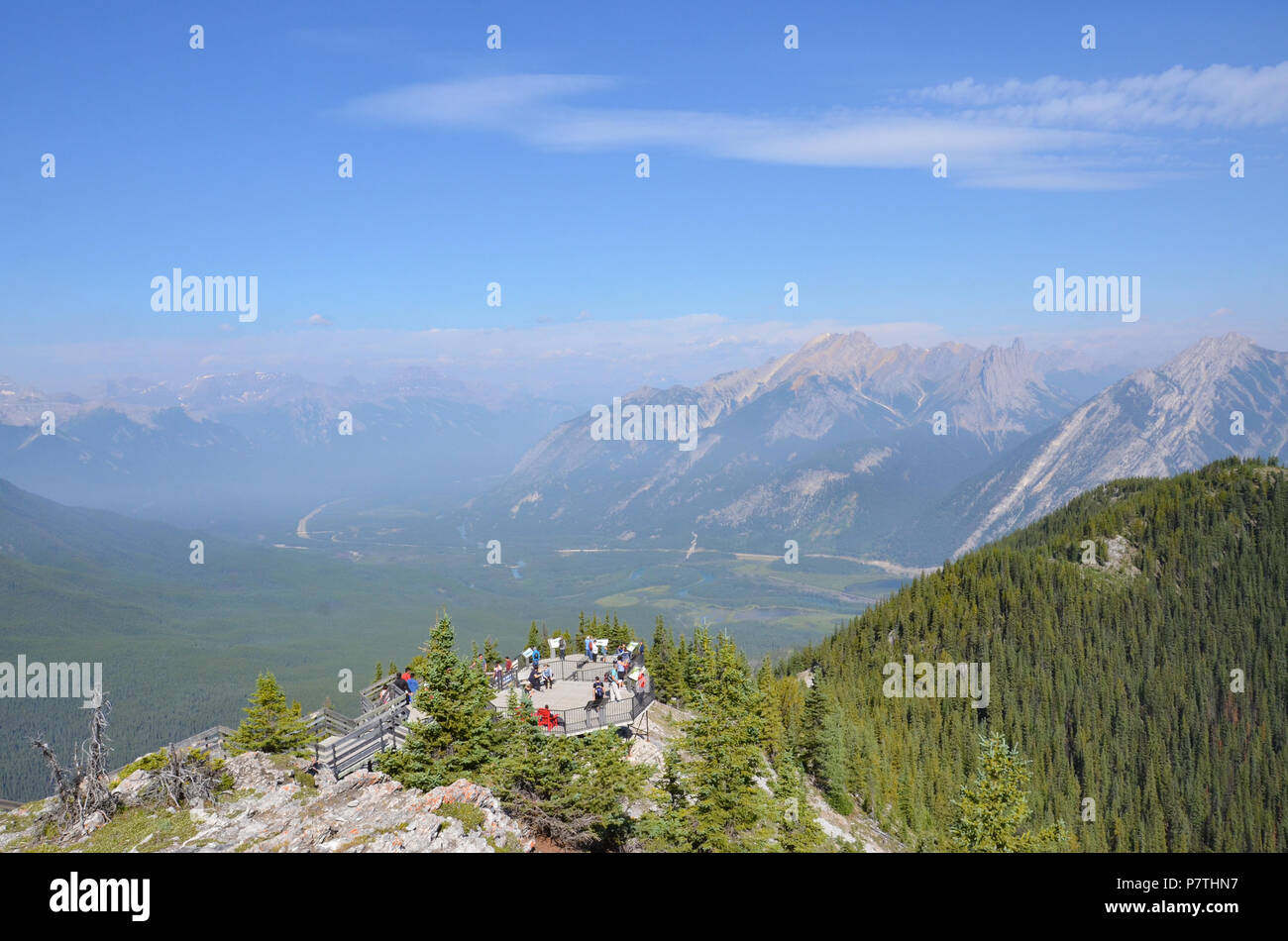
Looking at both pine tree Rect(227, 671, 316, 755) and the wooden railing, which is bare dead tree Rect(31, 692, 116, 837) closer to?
pine tree Rect(227, 671, 316, 755)

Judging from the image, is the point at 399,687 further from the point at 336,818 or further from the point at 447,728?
the point at 336,818

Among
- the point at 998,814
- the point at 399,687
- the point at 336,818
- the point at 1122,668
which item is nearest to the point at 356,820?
the point at 336,818

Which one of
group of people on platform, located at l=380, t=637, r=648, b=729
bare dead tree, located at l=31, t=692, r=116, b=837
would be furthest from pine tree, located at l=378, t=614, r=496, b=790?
bare dead tree, located at l=31, t=692, r=116, b=837
